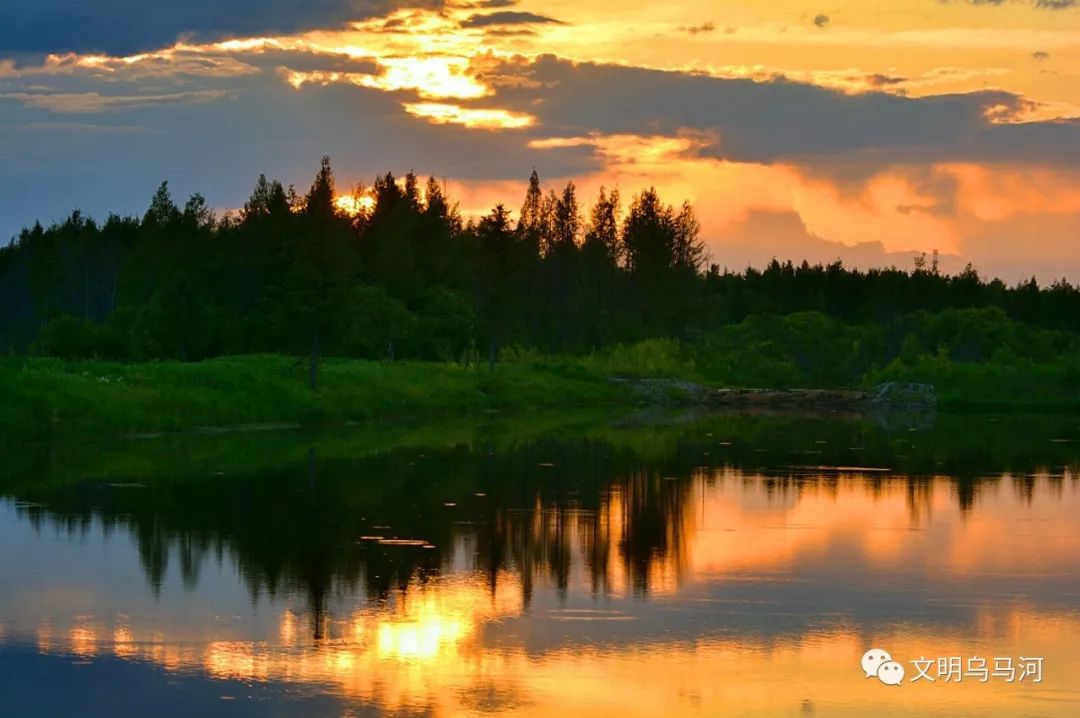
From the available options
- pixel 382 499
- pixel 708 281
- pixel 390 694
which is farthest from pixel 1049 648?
pixel 708 281

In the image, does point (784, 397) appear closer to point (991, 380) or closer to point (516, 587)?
point (991, 380)

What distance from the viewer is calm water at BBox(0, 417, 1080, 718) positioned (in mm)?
13188

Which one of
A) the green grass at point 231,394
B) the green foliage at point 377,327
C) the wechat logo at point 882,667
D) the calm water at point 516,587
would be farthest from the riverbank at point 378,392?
the wechat logo at point 882,667

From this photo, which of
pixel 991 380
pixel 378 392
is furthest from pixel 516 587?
pixel 991 380

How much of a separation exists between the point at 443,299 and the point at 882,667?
80.5 m

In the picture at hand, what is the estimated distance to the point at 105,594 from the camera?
696 inches

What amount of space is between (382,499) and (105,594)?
10817mm

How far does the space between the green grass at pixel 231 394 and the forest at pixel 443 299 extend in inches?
88.6

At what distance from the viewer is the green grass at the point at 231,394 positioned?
40.1m

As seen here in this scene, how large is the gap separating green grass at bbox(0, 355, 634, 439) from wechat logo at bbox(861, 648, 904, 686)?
2829cm

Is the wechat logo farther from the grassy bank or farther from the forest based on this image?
the forest

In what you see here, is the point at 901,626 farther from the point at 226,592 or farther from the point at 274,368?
the point at 274,368

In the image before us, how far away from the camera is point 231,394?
48.8 m

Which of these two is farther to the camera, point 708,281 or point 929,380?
point 708,281
